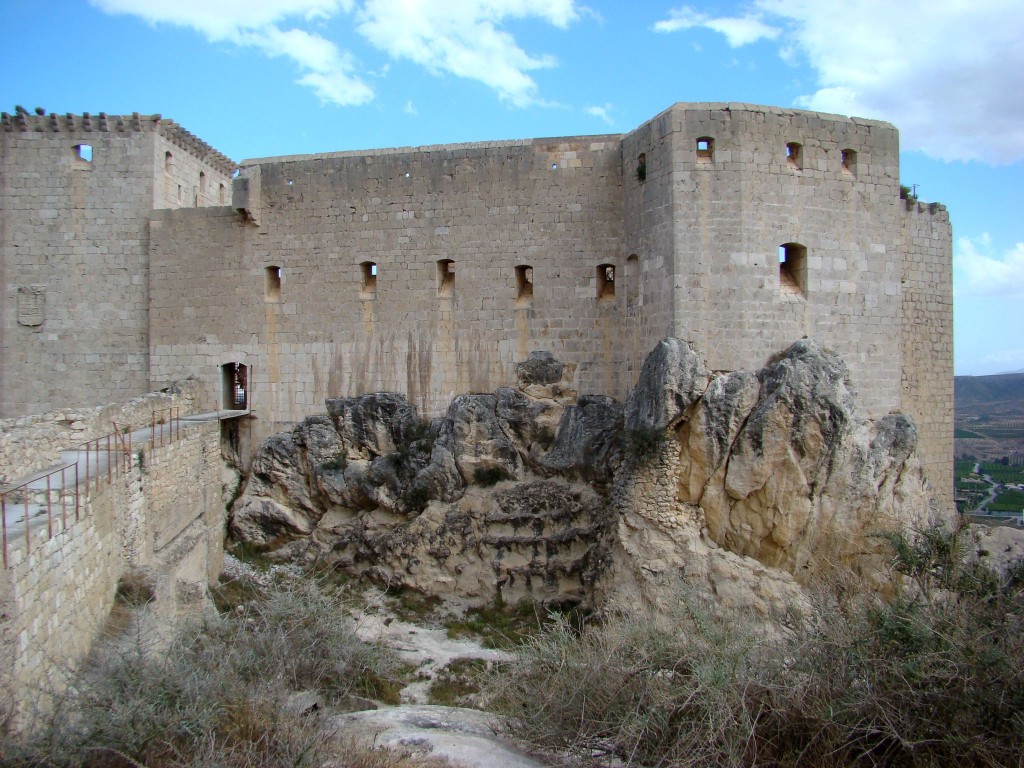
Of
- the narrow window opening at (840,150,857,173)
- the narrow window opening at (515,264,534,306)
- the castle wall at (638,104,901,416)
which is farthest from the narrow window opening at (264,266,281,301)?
the narrow window opening at (840,150,857,173)

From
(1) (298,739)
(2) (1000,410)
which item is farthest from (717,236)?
(2) (1000,410)

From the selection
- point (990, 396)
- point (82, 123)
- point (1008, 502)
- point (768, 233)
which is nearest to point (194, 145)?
point (82, 123)

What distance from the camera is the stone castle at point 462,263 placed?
11.8 metres

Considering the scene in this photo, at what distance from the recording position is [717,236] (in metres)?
11.7

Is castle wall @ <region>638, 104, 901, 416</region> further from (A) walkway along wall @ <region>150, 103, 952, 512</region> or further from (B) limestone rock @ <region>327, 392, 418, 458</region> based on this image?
(B) limestone rock @ <region>327, 392, 418, 458</region>

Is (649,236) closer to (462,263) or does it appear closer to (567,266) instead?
(567,266)

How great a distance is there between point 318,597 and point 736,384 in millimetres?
6458

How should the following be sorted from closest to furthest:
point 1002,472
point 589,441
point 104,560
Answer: point 104,560 → point 589,441 → point 1002,472

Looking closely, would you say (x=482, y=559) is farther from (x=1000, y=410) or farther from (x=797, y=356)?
(x=1000, y=410)

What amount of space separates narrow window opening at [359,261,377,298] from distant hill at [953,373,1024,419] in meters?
61.3

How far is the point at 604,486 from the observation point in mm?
13000

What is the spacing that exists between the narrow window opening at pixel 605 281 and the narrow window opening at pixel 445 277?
261cm

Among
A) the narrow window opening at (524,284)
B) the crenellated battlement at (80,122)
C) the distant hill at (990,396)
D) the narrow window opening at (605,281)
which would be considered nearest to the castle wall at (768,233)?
the narrow window opening at (605,281)

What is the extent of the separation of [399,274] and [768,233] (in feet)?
20.9
